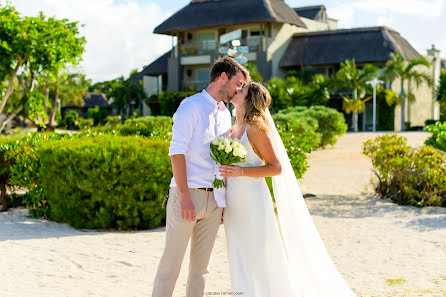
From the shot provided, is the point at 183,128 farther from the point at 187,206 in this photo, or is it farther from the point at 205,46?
the point at 205,46

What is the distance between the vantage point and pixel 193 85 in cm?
4319

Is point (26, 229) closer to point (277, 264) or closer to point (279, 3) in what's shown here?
point (277, 264)

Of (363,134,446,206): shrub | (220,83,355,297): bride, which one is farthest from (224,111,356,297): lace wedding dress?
(363,134,446,206): shrub

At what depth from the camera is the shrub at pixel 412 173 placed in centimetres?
1030

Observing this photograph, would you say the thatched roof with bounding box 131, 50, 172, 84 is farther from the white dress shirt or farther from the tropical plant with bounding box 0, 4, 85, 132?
the white dress shirt

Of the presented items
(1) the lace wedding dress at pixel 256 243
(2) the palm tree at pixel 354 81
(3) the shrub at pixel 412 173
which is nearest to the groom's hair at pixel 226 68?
(1) the lace wedding dress at pixel 256 243

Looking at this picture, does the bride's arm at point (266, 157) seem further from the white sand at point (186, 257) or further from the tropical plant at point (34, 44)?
the tropical plant at point (34, 44)

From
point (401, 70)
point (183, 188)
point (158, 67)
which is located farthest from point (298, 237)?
point (158, 67)

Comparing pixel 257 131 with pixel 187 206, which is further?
pixel 257 131

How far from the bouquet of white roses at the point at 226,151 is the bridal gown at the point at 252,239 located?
25cm

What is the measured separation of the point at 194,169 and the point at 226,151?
30cm

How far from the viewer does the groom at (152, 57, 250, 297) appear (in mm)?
3998

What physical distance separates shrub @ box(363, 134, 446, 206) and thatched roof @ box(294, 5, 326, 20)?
133 feet

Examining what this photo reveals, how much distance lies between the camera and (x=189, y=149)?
4.10 m
